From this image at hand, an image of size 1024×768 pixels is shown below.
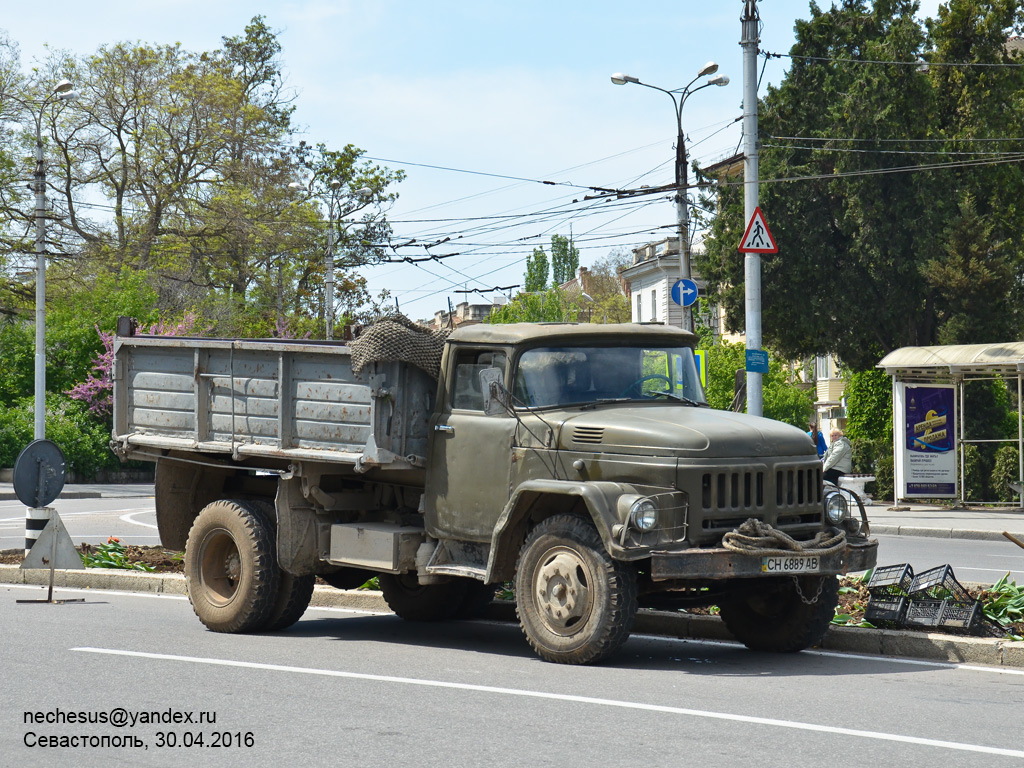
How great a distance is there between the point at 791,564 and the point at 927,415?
61.8 feet

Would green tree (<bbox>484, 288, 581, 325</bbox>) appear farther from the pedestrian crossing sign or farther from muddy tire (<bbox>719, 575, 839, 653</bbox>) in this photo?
muddy tire (<bbox>719, 575, 839, 653</bbox>)

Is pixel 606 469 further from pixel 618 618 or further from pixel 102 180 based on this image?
pixel 102 180

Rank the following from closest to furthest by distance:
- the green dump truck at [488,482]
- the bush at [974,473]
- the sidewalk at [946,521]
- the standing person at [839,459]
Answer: the green dump truck at [488,482] < the standing person at [839,459] < the sidewalk at [946,521] < the bush at [974,473]

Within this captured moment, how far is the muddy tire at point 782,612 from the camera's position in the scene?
355 inches

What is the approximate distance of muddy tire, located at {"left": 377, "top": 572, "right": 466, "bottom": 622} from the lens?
11.0m

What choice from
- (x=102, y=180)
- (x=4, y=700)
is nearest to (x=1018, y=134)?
(x=4, y=700)

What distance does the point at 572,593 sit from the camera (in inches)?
334

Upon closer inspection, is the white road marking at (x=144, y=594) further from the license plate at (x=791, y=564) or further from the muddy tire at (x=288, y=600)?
the license plate at (x=791, y=564)

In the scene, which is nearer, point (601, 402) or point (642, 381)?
point (601, 402)

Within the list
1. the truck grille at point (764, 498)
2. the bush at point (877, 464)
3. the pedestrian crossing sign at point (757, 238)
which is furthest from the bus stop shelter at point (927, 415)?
the truck grille at point (764, 498)

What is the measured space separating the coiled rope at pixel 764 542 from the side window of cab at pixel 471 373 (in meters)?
2.18

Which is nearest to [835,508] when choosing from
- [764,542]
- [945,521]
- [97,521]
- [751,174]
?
[764,542]

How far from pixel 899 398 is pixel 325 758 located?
2203 centimetres

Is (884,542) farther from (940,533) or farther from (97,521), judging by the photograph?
(97,521)
